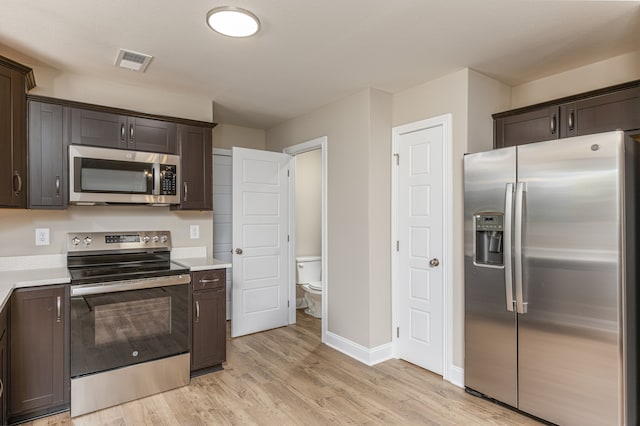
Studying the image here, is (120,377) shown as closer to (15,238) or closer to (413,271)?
(15,238)

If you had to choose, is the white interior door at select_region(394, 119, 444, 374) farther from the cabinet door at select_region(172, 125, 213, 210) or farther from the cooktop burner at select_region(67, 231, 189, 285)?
the cooktop burner at select_region(67, 231, 189, 285)

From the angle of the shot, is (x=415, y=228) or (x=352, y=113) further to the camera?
(x=352, y=113)

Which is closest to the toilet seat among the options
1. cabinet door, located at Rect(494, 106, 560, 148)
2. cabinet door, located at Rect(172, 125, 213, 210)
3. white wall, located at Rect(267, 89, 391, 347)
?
white wall, located at Rect(267, 89, 391, 347)

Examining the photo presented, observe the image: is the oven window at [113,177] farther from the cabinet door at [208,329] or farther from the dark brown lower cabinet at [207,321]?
the cabinet door at [208,329]

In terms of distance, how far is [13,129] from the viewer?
2416 mm

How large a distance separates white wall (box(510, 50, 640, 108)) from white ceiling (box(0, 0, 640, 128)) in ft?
0.28

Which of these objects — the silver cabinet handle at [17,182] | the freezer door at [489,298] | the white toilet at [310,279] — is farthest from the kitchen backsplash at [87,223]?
the freezer door at [489,298]

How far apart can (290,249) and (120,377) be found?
88.8 inches

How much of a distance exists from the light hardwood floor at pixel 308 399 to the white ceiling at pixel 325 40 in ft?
8.23

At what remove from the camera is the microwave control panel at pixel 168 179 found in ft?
10.2

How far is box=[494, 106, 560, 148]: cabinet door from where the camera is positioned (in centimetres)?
267

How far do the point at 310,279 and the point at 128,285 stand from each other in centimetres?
271

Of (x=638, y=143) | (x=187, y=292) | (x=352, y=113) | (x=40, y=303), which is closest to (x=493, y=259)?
(x=638, y=143)

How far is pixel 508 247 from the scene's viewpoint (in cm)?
242
